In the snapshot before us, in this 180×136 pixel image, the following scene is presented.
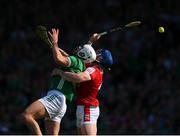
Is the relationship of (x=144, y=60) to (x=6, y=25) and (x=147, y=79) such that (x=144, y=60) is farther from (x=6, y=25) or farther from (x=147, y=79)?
(x=6, y=25)

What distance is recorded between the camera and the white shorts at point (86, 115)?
13.5m

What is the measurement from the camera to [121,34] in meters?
21.1

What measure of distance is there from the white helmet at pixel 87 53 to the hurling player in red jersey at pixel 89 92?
0.13m

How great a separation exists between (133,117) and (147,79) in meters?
1.16

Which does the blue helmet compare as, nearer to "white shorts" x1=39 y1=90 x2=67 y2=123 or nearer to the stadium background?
"white shorts" x1=39 y1=90 x2=67 y2=123

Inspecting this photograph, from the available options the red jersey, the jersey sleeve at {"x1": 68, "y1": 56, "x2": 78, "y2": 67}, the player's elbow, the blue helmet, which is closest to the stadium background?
the red jersey

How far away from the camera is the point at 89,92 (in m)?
13.6

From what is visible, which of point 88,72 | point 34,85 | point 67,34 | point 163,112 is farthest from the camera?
point 67,34

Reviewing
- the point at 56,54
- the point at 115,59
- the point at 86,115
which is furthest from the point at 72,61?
the point at 115,59

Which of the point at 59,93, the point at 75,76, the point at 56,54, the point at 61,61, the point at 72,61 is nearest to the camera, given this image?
the point at 56,54

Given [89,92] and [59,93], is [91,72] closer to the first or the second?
[89,92]

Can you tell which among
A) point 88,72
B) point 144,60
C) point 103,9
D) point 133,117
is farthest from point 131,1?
point 88,72

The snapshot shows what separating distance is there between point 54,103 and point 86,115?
509mm

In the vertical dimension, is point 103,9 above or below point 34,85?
above
